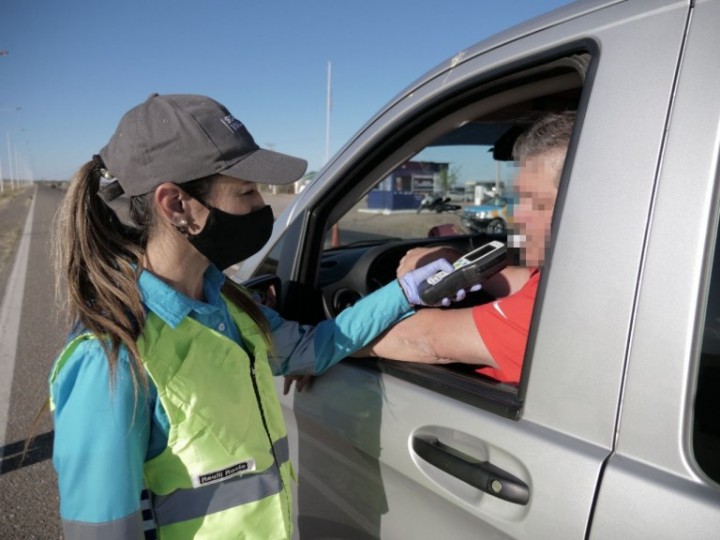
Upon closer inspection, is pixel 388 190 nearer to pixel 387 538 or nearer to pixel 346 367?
pixel 346 367

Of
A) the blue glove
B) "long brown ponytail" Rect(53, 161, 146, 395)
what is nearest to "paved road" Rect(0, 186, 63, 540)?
"long brown ponytail" Rect(53, 161, 146, 395)

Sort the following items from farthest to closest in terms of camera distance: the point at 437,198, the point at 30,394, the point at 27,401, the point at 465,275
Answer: the point at 30,394
the point at 27,401
the point at 437,198
the point at 465,275

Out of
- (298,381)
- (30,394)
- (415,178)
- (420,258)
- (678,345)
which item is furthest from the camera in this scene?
(30,394)

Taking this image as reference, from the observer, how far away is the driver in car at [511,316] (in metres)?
1.35

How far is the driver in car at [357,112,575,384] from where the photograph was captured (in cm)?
135

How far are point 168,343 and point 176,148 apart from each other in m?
0.45

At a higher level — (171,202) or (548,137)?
(548,137)

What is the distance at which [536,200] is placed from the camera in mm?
1378

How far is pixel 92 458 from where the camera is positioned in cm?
104

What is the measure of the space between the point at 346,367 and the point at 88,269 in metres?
0.76

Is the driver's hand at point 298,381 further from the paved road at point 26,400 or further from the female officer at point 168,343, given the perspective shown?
the paved road at point 26,400

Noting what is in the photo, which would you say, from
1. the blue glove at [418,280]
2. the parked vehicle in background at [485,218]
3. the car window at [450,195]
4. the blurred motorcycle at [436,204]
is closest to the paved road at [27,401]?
the blue glove at [418,280]

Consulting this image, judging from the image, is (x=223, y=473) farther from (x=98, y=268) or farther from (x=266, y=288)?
(x=266, y=288)

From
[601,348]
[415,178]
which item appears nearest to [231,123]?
[601,348]
